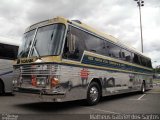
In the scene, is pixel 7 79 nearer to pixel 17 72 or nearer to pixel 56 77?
pixel 17 72

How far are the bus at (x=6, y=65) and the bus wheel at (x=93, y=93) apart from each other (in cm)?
523

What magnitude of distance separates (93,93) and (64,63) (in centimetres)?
248

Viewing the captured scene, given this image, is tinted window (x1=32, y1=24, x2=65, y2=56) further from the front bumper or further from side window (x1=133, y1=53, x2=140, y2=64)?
side window (x1=133, y1=53, x2=140, y2=64)

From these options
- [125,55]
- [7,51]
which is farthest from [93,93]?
[7,51]

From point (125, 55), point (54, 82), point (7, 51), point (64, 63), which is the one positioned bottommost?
point (54, 82)

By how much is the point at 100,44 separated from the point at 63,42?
129 inches

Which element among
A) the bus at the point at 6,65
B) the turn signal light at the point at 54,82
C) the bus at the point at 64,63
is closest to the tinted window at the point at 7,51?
the bus at the point at 6,65

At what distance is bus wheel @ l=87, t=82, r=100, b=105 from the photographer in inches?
404

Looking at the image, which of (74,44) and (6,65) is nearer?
(74,44)

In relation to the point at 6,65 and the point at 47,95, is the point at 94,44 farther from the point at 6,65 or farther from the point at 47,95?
the point at 6,65

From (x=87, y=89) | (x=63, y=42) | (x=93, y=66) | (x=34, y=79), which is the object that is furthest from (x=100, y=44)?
(x=34, y=79)

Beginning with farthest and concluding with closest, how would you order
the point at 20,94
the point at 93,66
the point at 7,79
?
the point at 7,79 → the point at 93,66 → the point at 20,94

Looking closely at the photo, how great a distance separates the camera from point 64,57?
869 centimetres

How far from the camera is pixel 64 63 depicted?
8.70m
